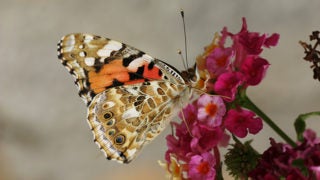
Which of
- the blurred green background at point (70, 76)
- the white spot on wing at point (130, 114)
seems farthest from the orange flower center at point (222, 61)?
the blurred green background at point (70, 76)

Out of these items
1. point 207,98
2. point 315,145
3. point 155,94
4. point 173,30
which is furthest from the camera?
point 173,30

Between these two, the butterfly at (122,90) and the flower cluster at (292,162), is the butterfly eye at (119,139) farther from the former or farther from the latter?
the flower cluster at (292,162)

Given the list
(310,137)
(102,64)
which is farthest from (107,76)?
(310,137)

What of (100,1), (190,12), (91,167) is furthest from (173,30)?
(91,167)

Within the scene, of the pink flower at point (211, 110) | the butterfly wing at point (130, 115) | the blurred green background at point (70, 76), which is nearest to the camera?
the pink flower at point (211, 110)

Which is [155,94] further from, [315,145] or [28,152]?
[28,152]

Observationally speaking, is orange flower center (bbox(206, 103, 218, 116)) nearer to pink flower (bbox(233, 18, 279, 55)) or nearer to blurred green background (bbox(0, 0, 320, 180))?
pink flower (bbox(233, 18, 279, 55))
